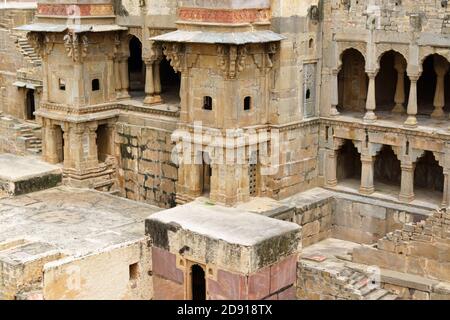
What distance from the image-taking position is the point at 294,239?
16.6 meters

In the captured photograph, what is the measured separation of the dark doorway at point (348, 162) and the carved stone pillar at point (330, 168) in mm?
471

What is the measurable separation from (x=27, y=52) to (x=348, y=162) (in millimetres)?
11890

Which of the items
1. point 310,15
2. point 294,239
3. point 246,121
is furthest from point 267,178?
point 310,15

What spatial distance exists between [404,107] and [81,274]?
1012 centimetres

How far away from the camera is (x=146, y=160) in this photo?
21484 mm

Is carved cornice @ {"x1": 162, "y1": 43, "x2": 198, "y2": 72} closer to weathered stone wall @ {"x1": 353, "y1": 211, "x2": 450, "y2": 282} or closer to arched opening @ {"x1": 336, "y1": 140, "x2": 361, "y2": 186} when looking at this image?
arched opening @ {"x1": 336, "y1": 140, "x2": 361, "y2": 186}

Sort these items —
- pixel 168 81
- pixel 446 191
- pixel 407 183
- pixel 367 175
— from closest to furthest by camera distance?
pixel 446 191 → pixel 407 183 → pixel 367 175 → pixel 168 81

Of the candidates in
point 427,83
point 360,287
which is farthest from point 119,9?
point 360,287

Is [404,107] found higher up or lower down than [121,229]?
higher up

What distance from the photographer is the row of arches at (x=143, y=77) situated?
78.7ft

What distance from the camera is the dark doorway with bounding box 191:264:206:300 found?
16.9m

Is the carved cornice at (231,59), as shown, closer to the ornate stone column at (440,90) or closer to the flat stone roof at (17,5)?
the ornate stone column at (440,90)

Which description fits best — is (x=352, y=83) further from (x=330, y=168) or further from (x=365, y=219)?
(x=365, y=219)
